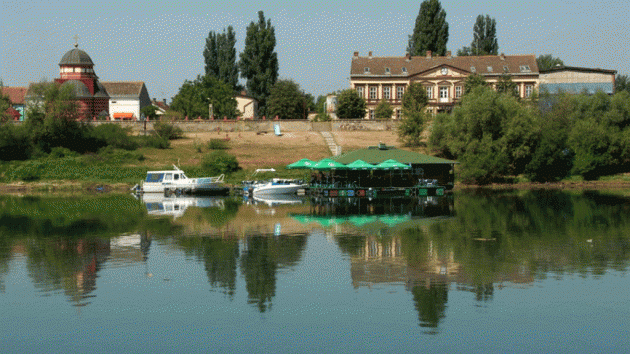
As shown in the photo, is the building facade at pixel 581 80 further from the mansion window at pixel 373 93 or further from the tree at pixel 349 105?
the tree at pixel 349 105

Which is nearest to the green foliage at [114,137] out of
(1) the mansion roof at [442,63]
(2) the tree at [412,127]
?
(2) the tree at [412,127]

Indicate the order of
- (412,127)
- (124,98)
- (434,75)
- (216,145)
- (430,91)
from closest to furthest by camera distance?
(216,145) → (412,127) → (434,75) → (430,91) → (124,98)

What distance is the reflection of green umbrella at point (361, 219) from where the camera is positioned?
115 ft

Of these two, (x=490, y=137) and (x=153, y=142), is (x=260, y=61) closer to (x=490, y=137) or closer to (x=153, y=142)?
(x=153, y=142)

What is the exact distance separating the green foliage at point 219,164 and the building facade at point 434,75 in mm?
41129

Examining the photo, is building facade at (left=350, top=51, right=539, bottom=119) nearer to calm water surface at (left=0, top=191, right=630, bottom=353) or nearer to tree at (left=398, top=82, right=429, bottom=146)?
tree at (left=398, top=82, right=429, bottom=146)

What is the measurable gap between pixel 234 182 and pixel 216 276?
4335cm

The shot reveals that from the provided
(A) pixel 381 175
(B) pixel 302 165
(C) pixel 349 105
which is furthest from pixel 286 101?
(B) pixel 302 165

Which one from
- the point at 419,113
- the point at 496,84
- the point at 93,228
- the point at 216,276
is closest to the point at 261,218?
the point at 93,228

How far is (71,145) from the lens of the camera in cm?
7412

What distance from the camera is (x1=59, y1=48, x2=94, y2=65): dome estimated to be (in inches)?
3745

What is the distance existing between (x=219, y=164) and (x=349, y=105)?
3342 centimetres

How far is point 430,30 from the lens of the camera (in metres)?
109

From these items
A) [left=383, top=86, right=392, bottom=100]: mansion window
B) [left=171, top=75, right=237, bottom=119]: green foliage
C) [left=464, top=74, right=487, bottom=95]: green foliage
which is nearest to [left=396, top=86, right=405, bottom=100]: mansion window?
[left=383, top=86, right=392, bottom=100]: mansion window
